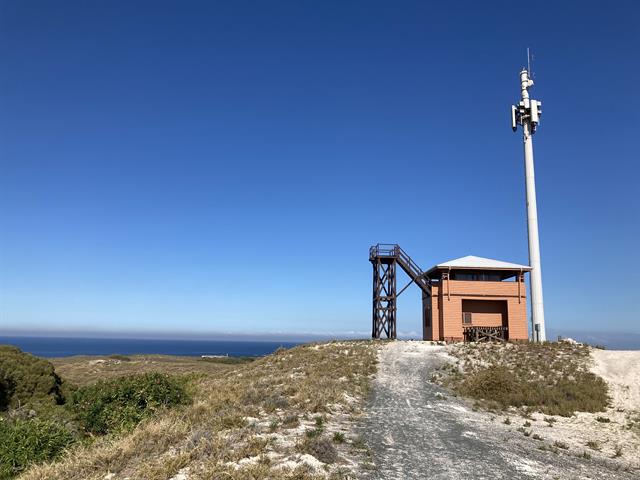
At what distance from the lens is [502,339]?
120ft

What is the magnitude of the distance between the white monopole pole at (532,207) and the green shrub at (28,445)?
33467mm

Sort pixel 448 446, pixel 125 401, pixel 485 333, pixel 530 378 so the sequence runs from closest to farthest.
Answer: pixel 448 446
pixel 125 401
pixel 530 378
pixel 485 333

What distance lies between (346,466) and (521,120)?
40852mm

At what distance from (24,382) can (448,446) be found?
1906cm

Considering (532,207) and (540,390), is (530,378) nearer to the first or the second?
(540,390)

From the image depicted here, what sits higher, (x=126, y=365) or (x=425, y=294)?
(x=425, y=294)

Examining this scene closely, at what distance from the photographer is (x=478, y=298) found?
123 feet

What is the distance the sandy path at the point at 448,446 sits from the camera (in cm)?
984

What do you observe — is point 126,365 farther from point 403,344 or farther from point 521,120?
point 521,120

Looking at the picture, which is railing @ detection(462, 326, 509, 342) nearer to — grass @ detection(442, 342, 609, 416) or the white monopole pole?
the white monopole pole

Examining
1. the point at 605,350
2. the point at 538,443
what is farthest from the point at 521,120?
the point at 538,443

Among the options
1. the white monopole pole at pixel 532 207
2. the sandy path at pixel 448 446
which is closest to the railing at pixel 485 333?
the white monopole pole at pixel 532 207

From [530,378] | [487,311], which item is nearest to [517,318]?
Answer: [487,311]

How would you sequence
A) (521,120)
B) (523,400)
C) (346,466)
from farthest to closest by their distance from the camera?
(521,120) → (523,400) → (346,466)
